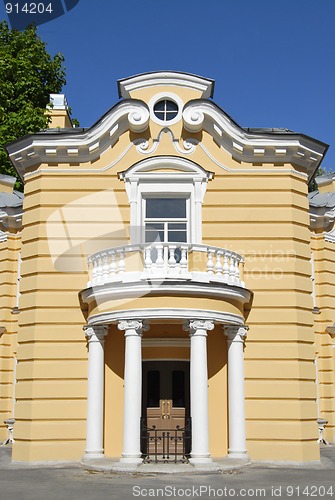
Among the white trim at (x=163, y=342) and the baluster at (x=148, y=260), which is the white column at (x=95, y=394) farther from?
the baluster at (x=148, y=260)

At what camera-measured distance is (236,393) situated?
13.6 metres

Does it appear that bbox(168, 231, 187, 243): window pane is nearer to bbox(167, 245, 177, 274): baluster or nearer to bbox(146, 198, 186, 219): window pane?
bbox(146, 198, 186, 219): window pane

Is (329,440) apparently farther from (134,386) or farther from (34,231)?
(34,231)

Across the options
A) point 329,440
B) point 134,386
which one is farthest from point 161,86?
point 329,440

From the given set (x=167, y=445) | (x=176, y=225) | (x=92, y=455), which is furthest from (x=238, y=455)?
(x=176, y=225)

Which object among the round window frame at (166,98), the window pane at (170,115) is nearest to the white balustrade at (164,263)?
the round window frame at (166,98)

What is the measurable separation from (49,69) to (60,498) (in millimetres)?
21259

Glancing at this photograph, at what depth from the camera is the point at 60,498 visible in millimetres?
9781

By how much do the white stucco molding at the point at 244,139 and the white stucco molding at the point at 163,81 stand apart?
668mm

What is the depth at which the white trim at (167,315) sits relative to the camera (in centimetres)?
1302

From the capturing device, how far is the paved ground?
10094 millimetres

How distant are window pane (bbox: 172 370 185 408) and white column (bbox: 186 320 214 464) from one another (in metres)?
1.96

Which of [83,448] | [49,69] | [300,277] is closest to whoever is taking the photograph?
[83,448]

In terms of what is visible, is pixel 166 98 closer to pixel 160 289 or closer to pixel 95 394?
pixel 160 289
